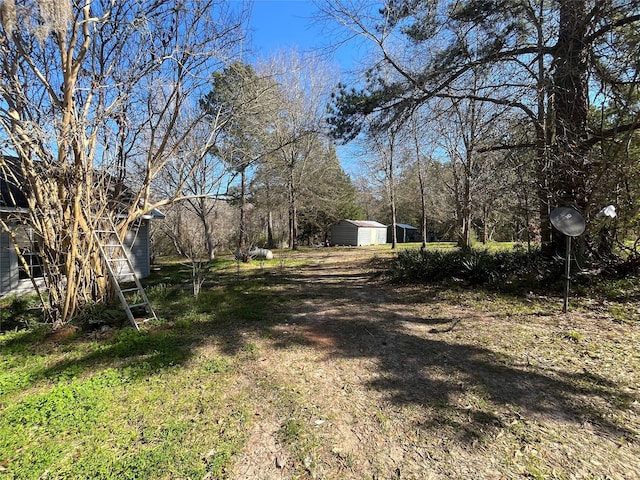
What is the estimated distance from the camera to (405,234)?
104ft

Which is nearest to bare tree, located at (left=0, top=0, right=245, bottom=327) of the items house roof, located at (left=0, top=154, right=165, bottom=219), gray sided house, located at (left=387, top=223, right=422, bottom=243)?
house roof, located at (left=0, top=154, right=165, bottom=219)

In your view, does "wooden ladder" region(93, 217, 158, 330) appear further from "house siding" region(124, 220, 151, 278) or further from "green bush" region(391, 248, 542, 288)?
"green bush" region(391, 248, 542, 288)

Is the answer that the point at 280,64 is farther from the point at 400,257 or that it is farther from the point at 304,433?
the point at 304,433

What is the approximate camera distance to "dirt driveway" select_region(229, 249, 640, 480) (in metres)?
1.98

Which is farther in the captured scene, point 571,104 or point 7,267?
point 7,267

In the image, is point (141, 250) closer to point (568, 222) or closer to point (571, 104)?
point (568, 222)

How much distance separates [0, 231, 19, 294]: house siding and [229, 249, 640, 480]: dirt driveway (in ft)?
21.4

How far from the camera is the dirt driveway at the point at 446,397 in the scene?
198 cm

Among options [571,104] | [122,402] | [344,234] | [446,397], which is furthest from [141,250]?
[344,234]

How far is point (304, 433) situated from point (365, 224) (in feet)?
80.1

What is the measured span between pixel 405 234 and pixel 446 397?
1184 inches

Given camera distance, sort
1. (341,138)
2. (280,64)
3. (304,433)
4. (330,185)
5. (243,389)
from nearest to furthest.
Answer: (304,433) → (243,389) → (341,138) → (280,64) → (330,185)

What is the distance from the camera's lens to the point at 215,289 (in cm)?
750

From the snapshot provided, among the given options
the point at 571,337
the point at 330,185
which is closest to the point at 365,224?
the point at 330,185
